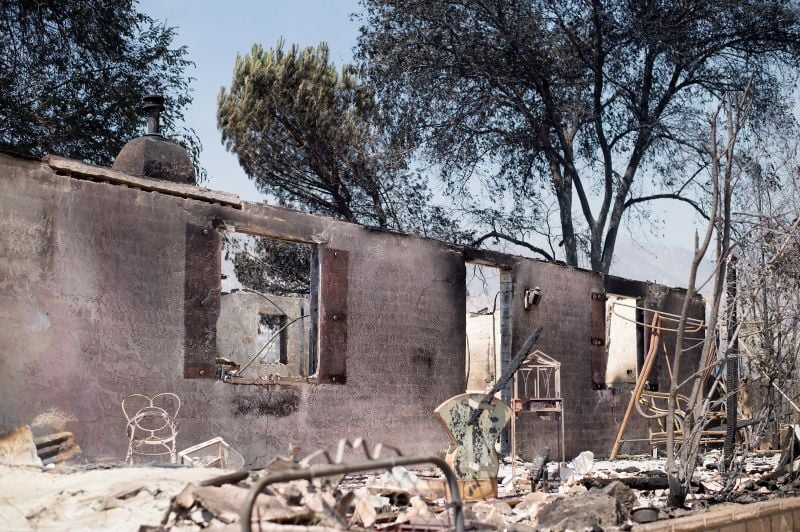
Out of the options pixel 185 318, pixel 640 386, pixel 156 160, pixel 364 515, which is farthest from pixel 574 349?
pixel 364 515

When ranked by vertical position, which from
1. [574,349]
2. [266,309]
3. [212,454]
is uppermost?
[266,309]

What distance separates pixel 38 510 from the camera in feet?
18.8

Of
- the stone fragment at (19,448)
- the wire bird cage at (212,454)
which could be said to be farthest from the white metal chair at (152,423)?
the stone fragment at (19,448)

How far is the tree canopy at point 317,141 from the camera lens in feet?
74.3

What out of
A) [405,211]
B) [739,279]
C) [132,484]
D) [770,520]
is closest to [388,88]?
[405,211]

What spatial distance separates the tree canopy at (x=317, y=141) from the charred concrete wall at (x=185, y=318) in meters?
10.3

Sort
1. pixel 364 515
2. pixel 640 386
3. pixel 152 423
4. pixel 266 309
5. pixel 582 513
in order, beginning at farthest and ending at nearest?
pixel 266 309 → pixel 640 386 → pixel 152 423 → pixel 582 513 → pixel 364 515

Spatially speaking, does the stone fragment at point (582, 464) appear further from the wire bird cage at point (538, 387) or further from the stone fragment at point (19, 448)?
the stone fragment at point (19, 448)

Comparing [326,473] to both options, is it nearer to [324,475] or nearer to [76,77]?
[324,475]

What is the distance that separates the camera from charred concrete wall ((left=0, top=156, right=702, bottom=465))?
884 cm

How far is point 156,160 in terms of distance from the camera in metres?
10.7

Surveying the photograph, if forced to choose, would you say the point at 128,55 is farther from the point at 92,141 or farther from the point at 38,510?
the point at 38,510

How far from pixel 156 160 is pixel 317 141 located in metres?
12.2

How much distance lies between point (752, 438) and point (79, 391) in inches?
262
